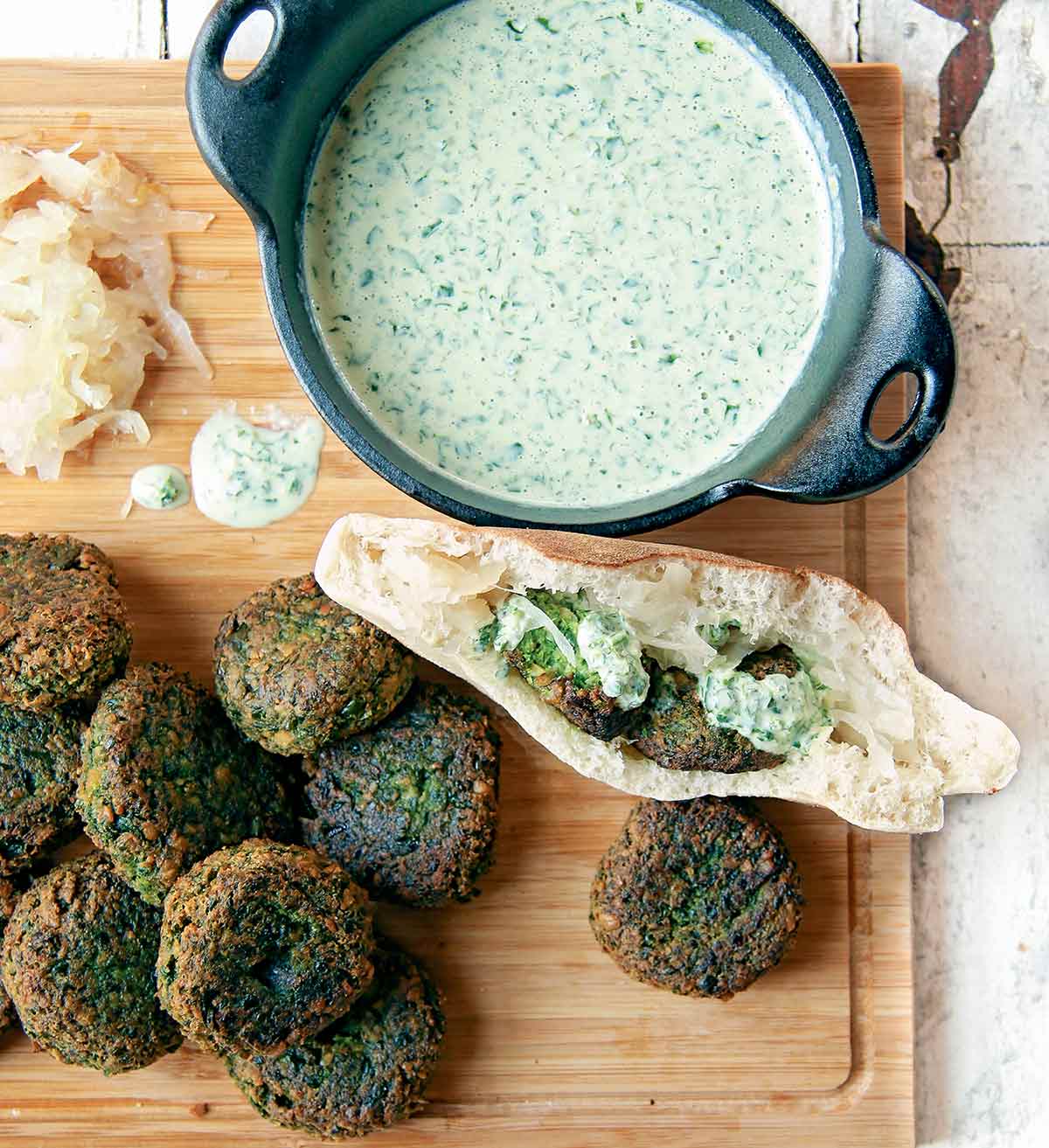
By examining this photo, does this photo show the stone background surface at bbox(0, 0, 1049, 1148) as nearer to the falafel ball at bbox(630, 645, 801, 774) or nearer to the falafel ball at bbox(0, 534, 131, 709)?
the falafel ball at bbox(630, 645, 801, 774)

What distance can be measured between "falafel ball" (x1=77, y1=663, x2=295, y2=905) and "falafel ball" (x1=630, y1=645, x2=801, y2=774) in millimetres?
853

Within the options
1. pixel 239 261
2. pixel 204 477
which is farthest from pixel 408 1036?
pixel 239 261

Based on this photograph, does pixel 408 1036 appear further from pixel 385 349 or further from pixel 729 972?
pixel 385 349

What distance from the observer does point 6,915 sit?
8.91ft

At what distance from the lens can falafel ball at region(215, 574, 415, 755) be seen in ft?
8.43

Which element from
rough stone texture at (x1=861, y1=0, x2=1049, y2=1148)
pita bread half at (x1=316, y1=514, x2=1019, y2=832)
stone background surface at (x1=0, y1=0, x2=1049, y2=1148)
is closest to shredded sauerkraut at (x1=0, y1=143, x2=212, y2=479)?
stone background surface at (x1=0, y1=0, x2=1049, y2=1148)

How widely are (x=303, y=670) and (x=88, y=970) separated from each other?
0.78 metres

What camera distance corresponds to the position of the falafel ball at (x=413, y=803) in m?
2.67

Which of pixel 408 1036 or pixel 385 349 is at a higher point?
pixel 385 349

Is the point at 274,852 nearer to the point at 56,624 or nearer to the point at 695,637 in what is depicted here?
the point at 56,624

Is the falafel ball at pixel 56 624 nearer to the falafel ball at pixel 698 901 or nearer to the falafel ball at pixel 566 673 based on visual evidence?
the falafel ball at pixel 566 673

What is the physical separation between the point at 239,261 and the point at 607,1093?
2.10 metres

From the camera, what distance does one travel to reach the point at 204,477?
284 cm

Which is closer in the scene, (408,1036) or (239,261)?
(408,1036)
